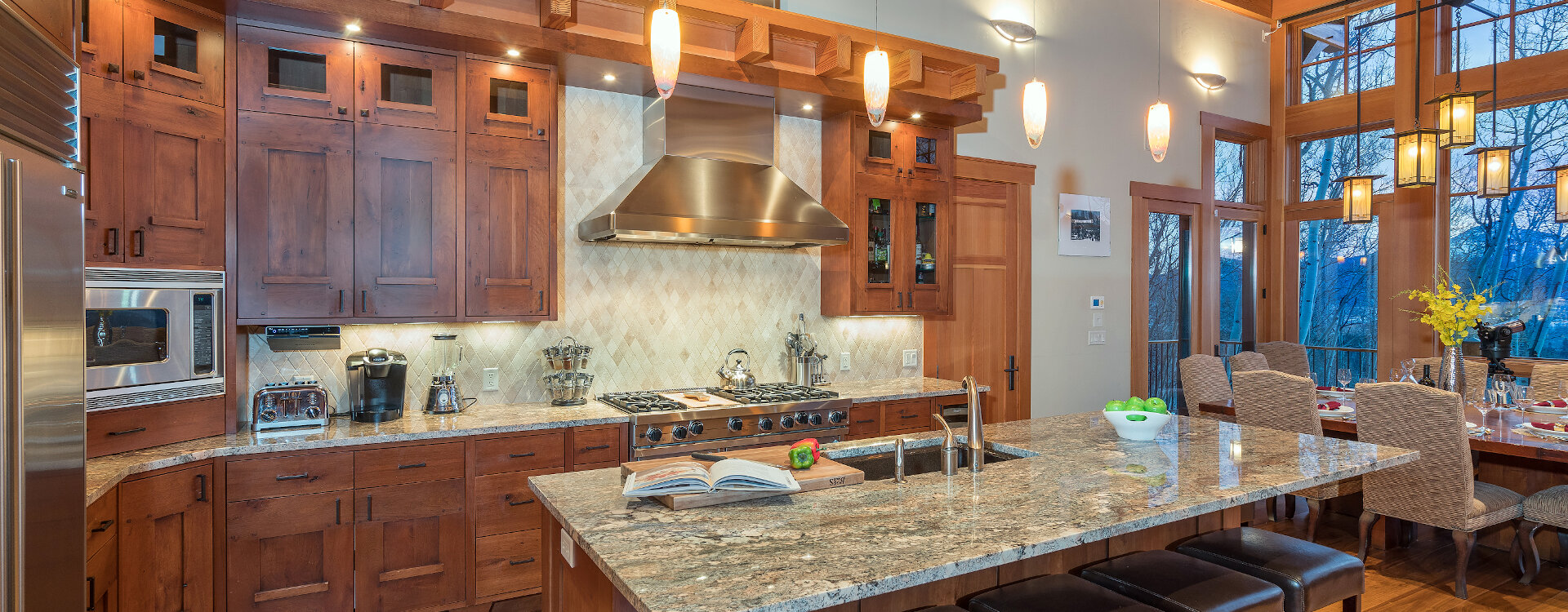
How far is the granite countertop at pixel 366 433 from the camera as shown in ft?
8.54

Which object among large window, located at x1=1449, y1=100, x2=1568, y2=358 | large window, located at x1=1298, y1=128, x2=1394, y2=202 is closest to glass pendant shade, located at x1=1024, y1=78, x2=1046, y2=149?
large window, located at x1=1298, y1=128, x2=1394, y2=202

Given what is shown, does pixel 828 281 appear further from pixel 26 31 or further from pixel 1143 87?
pixel 26 31

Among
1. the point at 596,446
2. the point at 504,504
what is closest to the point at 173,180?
the point at 504,504

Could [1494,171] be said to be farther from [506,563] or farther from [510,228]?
[506,563]

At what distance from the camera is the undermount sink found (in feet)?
8.22

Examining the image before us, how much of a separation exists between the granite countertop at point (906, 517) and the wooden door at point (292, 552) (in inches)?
52.4

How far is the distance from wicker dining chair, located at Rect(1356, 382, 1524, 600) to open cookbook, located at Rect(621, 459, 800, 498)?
323cm

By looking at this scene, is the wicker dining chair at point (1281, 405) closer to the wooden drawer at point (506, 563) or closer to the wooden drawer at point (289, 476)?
the wooden drawer at point (506, 563)

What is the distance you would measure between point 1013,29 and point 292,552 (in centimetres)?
502

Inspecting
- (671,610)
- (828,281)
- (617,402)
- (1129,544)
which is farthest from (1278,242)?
(671,610)

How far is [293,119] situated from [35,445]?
209cm

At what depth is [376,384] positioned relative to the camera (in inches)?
134

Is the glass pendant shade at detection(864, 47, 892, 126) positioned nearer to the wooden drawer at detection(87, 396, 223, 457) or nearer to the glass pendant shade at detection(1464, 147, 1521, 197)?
the wooden drawer at detection(87, 396, 223, 457)

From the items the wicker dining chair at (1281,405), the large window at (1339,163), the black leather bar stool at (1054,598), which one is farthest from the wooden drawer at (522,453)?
the large window at (1339,163)
